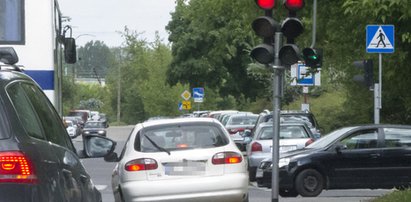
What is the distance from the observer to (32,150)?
4.75m

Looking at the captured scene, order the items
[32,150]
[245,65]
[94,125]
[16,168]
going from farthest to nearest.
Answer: [94,125], [245,65], [32,150], [16,168]

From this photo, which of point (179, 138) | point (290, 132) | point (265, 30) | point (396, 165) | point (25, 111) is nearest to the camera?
point (25, 111)

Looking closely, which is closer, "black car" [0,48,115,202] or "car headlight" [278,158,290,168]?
"black car" [0,48,115,202]

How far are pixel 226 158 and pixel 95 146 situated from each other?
5691 mm

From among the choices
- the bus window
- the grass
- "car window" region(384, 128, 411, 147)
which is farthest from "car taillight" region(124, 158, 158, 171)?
"car window" region(384, 128, 411, 147)

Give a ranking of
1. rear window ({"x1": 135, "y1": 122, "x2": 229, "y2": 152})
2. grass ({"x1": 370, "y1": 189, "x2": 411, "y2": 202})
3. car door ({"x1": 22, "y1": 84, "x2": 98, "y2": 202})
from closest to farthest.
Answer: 1. car door ({"x1": 22, "y1": 84, "x2": 98, "y2": 202})
2. grass ({"x1": 370, "y1": 189, "x2": 411, "y2": 202})
3. rear window ({"x1": 135, "y1": 122, "x2": 229, "y2": 152})

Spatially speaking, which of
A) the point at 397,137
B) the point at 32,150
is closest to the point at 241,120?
the point at 397,137

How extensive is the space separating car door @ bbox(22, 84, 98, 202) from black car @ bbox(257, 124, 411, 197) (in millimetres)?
11088

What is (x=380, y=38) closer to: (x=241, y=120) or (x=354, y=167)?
(x=354, y=167)

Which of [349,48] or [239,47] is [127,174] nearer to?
[349,48]

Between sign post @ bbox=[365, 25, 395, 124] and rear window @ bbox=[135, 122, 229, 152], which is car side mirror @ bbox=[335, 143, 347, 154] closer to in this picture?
sign post @ bbox=[365, 25, 395, 124]

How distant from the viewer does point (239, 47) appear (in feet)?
162

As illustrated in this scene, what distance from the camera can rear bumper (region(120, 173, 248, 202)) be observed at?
12.7m

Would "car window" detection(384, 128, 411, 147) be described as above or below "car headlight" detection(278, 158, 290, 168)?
above
